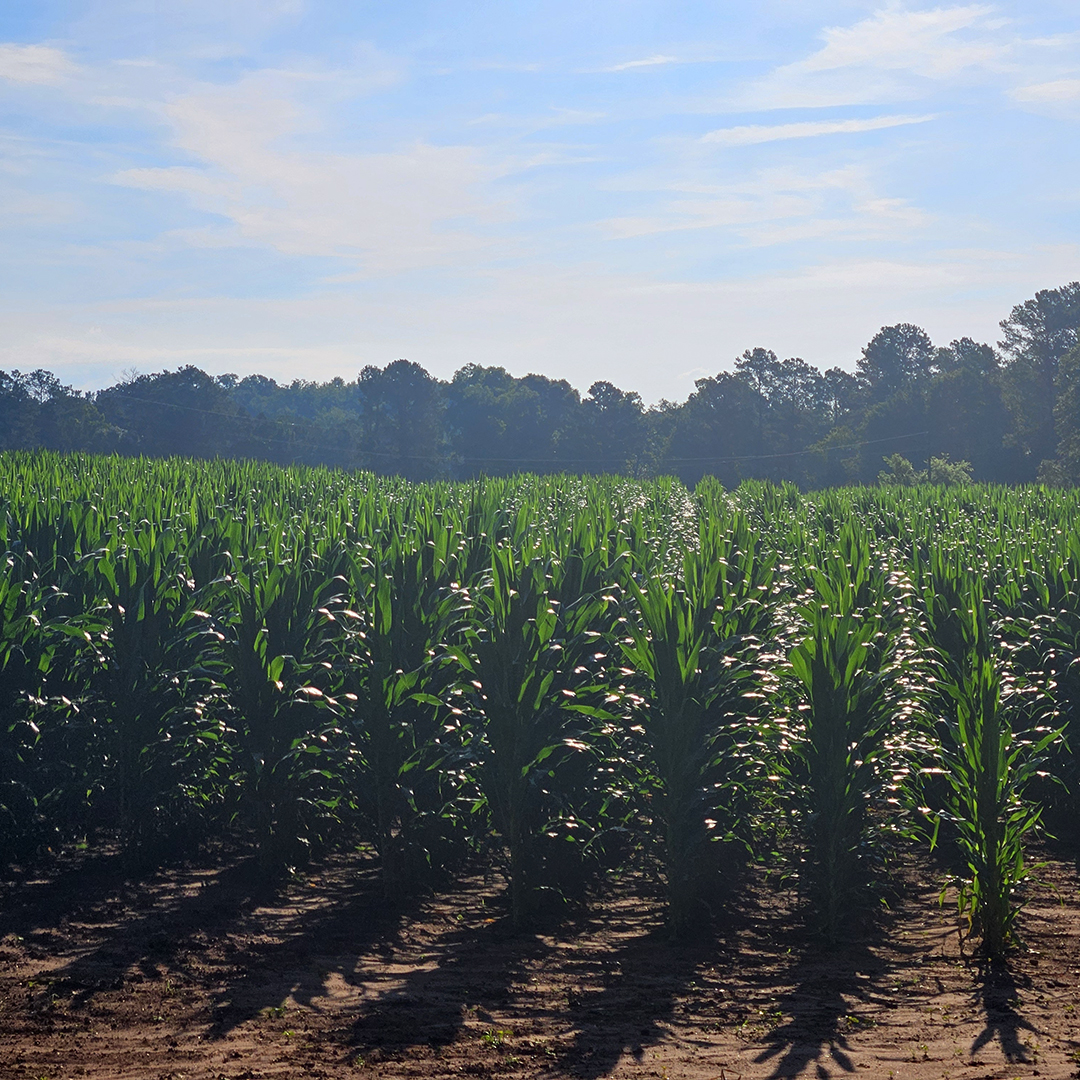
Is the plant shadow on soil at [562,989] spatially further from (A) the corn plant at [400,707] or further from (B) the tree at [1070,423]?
(B) the tree at [1070,423]

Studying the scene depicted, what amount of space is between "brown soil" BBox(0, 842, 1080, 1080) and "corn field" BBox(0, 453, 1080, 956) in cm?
31

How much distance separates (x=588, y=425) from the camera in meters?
83.6

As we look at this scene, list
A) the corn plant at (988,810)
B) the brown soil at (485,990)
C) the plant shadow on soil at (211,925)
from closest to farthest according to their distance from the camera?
the brown soil at (485,990) < the plant shadow on soil at (211,925) < the corn plant at (988,810)

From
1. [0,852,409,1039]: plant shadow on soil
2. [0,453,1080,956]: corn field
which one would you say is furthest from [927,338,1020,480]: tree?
[0,852,409,1039]: plant shadow on soil

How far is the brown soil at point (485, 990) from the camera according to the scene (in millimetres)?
4730

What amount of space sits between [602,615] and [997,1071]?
14.2 feet

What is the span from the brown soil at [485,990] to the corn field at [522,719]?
1.02 ft

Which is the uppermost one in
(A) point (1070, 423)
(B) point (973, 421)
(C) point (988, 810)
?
(B) point (973, 421)

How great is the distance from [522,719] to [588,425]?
255ft

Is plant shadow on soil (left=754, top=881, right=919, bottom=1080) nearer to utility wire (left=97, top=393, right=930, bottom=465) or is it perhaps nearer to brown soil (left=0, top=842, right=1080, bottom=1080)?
brown soil (left=0, top=842, right=1080, bottom=1080)

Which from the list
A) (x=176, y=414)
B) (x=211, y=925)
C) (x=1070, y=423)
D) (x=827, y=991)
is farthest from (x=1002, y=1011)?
(x=176, y=414)

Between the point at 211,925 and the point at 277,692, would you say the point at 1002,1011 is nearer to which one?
the point at 211,925

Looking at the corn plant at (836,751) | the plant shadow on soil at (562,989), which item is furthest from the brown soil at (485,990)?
the corn plant at (836,751)

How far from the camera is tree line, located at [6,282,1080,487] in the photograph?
70812 mm
